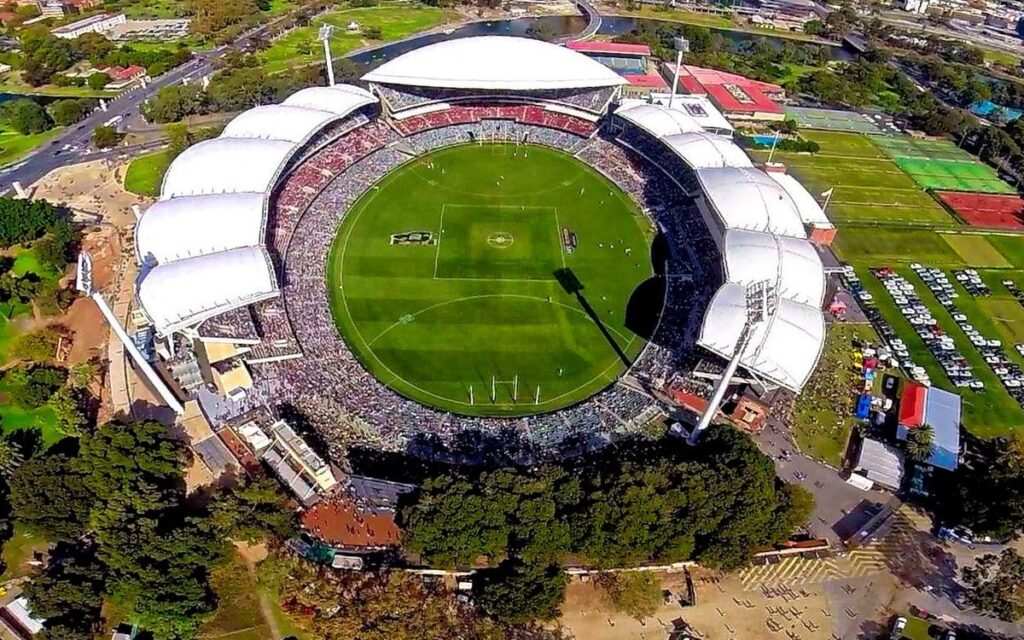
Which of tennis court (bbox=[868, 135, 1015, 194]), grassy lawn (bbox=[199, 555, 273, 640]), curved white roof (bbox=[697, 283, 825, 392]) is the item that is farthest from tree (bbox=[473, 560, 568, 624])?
tennis court (bbox=[868, 135, 1015, 194])

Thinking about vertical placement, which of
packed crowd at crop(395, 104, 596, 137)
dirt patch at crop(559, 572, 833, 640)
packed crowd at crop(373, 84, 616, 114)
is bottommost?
dirt patch at crop(559, 572, 833, 640)

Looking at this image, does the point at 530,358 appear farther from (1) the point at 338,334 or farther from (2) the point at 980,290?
(2) the point at 980,290

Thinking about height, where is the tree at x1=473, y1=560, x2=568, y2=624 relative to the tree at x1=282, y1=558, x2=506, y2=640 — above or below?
above

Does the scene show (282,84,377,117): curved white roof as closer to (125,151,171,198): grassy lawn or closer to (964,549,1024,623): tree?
(125,151,171,198): grassy lawn

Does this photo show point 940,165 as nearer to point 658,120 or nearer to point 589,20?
point 658,120

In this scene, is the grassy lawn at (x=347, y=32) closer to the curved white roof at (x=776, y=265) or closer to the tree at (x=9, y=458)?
the tree at (x=9, y=458)

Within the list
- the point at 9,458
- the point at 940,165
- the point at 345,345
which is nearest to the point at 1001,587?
the point at 345,345

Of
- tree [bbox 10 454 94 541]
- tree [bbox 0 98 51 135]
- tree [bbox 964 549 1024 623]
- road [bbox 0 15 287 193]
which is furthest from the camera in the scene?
tree [bbox 0 98 51 135]
